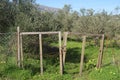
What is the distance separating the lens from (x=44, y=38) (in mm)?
16469

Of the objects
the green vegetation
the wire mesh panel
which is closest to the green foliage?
the green vegetation

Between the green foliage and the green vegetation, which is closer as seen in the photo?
the green foliage

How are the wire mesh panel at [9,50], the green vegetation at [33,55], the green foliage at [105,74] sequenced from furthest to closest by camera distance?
the wire mesh panel at [9,50], the green vegetation at [33,55], the green foliage at [105,74]

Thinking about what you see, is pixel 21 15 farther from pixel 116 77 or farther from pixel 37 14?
pixel 116 77

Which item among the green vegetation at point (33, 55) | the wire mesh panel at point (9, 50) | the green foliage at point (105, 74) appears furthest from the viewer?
the wire mesh panel at point (9, 50)

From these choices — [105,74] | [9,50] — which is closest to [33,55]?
[9,50]

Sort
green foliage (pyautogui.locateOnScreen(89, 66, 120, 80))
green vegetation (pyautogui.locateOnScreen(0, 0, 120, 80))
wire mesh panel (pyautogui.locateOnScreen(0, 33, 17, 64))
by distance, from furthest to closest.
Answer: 1. wire mesh panel (pyautogui.locateOnScreen(0, 33, 17, 64))
2. green vegetation (pyautogui.locateOnScreen(0, 0, 120, 80))
3. green foliage (pyautogui.locateOnScreen(89, 66, 120, 80))

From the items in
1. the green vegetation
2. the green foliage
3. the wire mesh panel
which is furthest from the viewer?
the wire mesh panel

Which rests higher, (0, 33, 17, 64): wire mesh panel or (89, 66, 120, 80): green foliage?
(0, 33, 17, 64): wire mesh panel

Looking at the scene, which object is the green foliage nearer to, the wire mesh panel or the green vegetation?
the green vegetation

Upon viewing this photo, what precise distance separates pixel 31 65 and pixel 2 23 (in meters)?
3.89

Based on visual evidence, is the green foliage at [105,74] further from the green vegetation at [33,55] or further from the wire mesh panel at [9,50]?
the wire mesh panel at [9,50]

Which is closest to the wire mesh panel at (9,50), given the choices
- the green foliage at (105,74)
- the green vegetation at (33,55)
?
the green vegetation at (33,55)

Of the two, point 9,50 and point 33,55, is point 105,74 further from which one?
point 33,55
